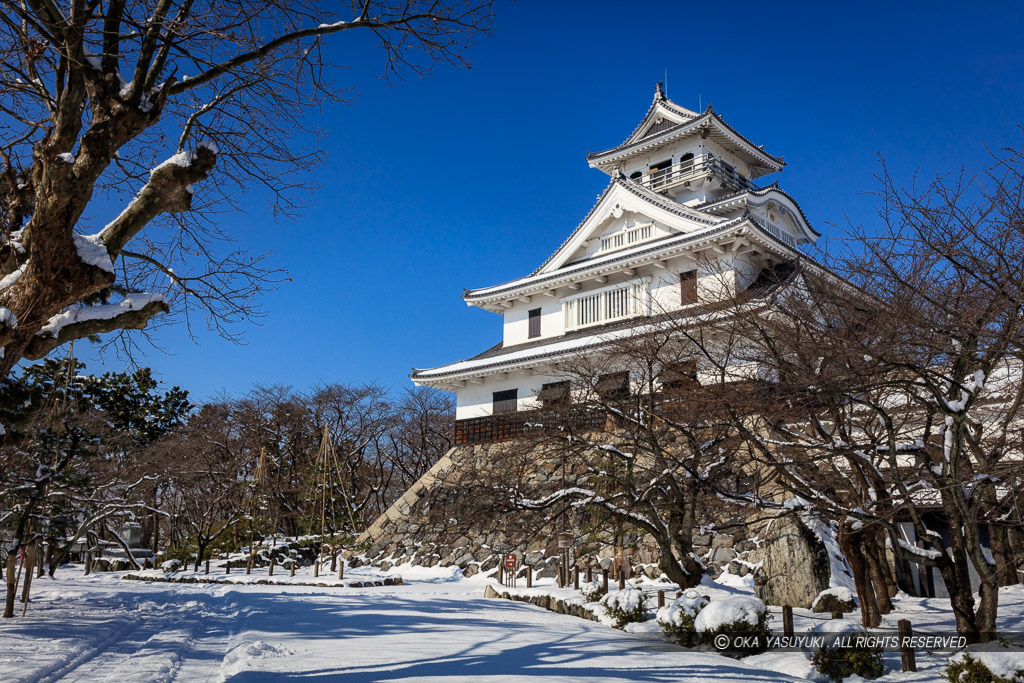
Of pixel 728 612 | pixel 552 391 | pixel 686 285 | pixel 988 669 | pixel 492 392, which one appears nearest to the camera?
pixel 988 669

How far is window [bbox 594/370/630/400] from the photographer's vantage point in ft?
60.6

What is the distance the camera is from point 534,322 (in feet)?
96.4

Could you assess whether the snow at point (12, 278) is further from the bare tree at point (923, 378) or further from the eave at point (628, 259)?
the eave at point (628, 259)

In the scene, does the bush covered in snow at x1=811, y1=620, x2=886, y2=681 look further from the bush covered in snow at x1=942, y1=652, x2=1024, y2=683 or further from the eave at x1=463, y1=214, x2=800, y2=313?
the eave at x1=463, y1=214, x2=800, y2=313

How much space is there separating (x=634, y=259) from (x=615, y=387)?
24.3 feet

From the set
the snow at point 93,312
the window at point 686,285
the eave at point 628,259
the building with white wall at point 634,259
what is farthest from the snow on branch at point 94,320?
the window at point 686,285

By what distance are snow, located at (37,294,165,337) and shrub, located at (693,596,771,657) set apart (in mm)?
8891

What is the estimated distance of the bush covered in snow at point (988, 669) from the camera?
745 cm

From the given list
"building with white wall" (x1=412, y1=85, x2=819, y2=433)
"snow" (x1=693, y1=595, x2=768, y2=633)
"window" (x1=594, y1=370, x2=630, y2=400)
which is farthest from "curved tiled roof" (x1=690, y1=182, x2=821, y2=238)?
"snow" (x1=693, y1=595, x2=768, y2=633)

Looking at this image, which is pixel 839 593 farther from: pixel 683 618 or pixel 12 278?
pixel 12 278

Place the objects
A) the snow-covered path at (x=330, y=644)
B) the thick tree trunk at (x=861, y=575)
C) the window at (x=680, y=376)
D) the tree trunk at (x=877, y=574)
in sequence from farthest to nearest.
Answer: the window at (x=680, y=376) < the tree trunk at (x=877, y=574) < the thick tree trunk at (x=861, y=575) < the snow-covered path at (x=330, y=644)

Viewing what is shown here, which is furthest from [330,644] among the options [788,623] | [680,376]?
[680,376]

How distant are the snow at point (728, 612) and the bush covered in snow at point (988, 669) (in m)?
2.95

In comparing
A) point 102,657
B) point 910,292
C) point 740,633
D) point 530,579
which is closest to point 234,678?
point 102,657
